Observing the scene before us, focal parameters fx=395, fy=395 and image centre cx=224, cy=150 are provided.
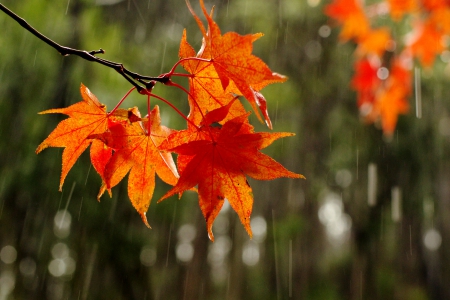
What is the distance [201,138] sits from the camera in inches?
20.8

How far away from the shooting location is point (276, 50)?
4.14 meters

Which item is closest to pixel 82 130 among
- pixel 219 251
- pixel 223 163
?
pixel 223 163

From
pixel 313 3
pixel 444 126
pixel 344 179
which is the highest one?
pixel 313 3

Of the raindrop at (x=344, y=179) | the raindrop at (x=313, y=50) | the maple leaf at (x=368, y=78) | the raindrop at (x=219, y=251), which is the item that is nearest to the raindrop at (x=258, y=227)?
the raindrop at (x=219, y=251)

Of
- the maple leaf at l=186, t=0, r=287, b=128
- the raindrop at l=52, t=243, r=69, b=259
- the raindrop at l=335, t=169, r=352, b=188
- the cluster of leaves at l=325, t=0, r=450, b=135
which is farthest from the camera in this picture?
the raindrop at l=335, t=169, r=352, b=188

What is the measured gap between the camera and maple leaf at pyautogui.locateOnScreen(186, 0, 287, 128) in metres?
0.46

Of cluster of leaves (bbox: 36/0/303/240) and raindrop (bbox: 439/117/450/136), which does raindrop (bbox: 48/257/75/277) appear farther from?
raindrop (bbox: 439/117/450/136)

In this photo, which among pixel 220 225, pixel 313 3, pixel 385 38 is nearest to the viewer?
pixel 385 38

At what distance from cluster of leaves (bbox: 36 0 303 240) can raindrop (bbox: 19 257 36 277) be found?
1.87m

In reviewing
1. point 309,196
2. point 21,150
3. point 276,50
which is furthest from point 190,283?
point 276,50

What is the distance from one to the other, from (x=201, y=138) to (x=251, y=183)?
3.67 metres

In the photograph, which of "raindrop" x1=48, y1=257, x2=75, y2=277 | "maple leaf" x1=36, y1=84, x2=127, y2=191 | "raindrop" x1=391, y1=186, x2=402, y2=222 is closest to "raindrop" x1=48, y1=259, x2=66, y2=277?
"raindrop" x1=48, y1=257, x2=75, y2=277

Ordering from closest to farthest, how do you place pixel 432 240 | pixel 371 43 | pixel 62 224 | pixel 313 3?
pixel 62 224 < pixel 371 43 < pixel 313 3 < pixel 432 240

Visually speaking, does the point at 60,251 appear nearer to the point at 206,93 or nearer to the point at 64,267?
the point at 64,267
